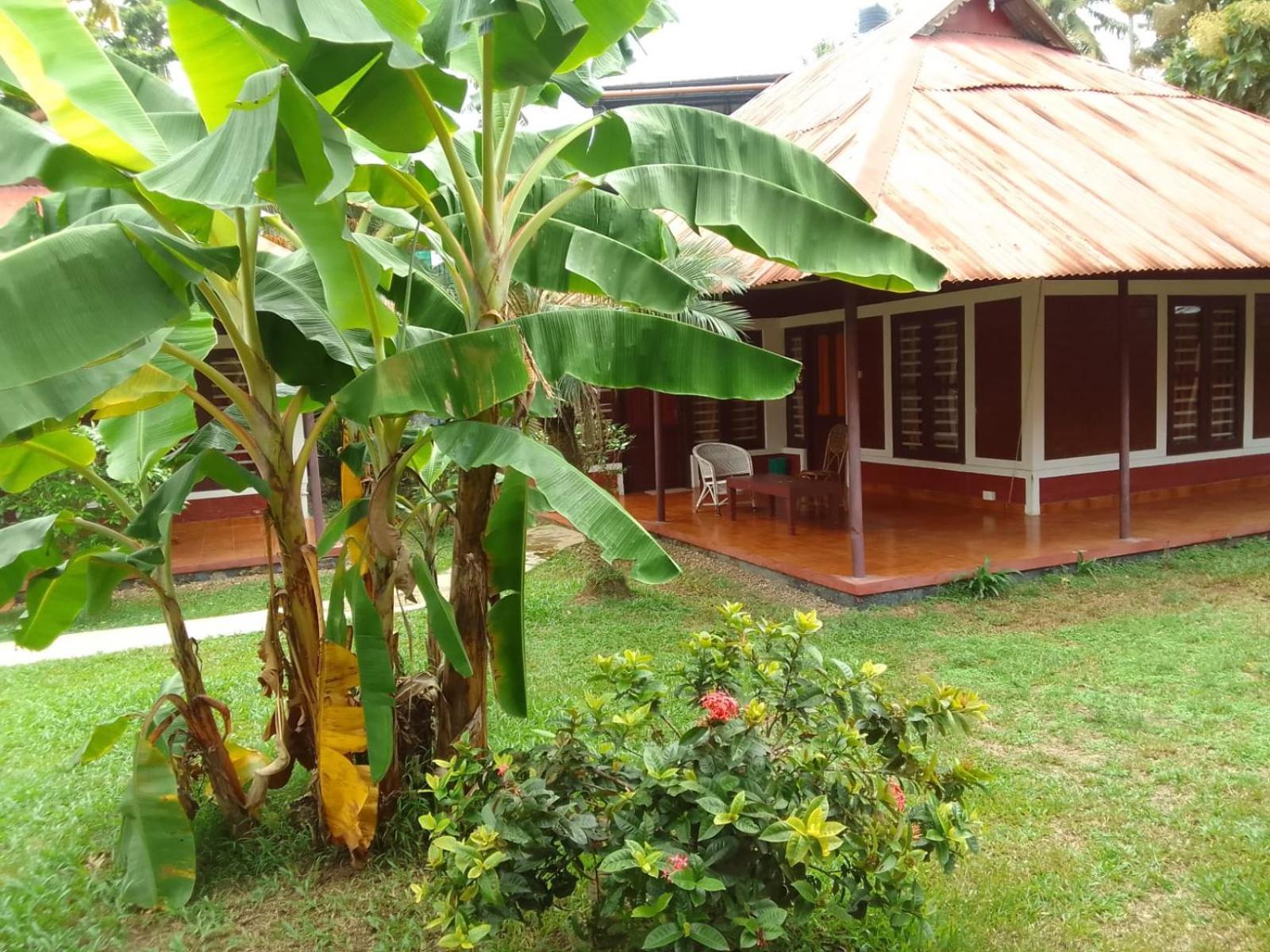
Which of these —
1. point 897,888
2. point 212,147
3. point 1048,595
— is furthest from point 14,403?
point 1048,595

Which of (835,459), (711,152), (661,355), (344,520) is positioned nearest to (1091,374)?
(835,459)

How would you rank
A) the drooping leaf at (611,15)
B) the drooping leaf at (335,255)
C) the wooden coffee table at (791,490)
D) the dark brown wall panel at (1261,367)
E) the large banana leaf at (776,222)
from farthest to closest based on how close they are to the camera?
1. the dark brown wall panel at (1261,367)
2. the wooden coffee table at (791,490)
3. the large banana leaf at (776,222)
4. the drooping leaf at (611,15)
5. the drooping leaf at (335,255)

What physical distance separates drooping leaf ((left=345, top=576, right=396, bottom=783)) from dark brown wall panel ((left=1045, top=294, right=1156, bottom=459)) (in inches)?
350

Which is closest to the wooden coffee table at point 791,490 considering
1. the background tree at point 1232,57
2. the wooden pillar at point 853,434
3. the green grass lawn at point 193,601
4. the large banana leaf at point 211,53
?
the wooden pillar at point 853,434

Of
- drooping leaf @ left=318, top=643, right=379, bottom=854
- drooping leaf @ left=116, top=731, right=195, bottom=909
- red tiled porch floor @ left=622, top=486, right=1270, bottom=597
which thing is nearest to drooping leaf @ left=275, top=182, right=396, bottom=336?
drooping leaf @ left=318, top=643, right=379, bottom=854

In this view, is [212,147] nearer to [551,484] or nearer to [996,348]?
[551,484]

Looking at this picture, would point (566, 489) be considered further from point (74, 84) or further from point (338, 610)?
point (74, 84)

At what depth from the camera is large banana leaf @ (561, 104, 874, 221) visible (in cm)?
385

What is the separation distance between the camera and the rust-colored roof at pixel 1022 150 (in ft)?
24.3

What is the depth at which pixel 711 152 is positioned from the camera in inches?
160

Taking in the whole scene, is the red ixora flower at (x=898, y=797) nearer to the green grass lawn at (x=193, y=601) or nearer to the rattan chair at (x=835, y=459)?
the green grass lawn at (x=193, y=601)

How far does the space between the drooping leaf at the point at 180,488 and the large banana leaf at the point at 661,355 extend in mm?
1271

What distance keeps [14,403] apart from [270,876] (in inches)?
82.4

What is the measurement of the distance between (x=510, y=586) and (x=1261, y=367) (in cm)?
1200
